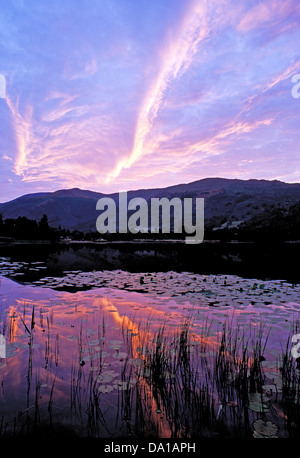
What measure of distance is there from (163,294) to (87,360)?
11.5 meters

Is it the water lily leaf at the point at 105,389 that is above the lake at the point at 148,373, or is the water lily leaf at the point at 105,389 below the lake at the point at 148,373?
above

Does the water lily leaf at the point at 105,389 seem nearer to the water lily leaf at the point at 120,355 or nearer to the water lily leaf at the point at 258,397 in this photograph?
the water lily leaf at the point at 120,355

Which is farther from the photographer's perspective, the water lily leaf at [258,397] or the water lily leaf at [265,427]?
the water lily leaf at [258,397]

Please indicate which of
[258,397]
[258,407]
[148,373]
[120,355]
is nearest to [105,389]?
[148,373]

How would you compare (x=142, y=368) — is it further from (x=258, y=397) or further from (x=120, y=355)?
(x=258, y=397)

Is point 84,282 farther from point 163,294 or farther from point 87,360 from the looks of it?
point 87,360

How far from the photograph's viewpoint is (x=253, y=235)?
526 feet

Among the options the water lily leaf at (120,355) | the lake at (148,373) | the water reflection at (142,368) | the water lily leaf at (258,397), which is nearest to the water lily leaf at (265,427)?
the lake at (148,373)

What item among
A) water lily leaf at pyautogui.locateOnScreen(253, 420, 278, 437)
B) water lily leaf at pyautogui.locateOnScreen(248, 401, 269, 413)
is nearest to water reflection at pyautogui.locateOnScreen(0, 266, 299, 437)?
water lily leaf at pyautogui.locateOnScreen(248, 401, 269, 413)

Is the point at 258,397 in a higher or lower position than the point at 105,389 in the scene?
lower

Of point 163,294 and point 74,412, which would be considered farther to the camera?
point 163,294

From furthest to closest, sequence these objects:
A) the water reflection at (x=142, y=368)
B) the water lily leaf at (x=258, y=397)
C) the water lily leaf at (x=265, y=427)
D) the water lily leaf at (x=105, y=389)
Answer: the water lily leaf at (x=105, y=389)
the water lily leaf at (x=258, y=397)
the water reflection at (x=142, y=368)
the water lily leaf at (x=265, y=427)

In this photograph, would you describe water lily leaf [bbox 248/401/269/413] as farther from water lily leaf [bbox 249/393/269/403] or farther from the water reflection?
water lily leaf [bbox 249/393/269/403]
